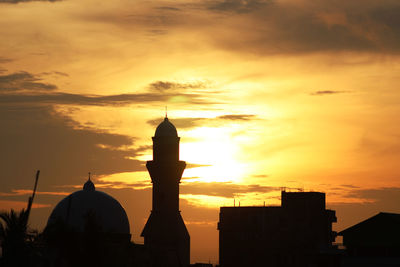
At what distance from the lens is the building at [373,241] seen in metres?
72.3

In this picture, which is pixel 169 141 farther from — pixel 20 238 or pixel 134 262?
pixel 20 238

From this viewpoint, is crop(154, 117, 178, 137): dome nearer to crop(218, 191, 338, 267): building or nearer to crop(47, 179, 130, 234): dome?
crop(47, 179, 130, 234): dome

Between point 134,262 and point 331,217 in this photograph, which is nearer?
point 134,262

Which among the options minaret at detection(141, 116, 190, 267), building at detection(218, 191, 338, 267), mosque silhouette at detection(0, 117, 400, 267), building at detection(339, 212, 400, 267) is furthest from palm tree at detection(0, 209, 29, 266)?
minaret at detection(141, 116, 190, 267)

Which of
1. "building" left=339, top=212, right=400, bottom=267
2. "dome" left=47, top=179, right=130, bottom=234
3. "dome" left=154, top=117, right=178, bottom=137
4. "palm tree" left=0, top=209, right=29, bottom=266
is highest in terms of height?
"dome" left=154, top=117, right=178, bottom=137

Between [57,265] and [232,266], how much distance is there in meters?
48.6

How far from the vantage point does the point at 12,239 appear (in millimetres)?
24109

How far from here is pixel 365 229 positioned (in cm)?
7431

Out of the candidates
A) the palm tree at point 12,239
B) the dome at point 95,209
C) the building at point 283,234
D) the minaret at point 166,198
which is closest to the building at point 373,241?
the building at point 283,234

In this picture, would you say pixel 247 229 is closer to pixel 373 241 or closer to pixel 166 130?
pixel 166 130

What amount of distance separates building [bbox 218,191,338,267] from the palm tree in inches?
2329

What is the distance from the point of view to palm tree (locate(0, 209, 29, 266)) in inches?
948

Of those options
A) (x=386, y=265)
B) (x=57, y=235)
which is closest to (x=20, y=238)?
(x=57, y=235)

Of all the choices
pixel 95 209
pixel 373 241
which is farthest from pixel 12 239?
pixel 95 209
